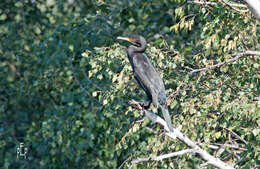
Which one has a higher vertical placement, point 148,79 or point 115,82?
point 148,79

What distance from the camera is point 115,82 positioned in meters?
5.77

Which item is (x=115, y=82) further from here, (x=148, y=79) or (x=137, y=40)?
(x=148, y=79)

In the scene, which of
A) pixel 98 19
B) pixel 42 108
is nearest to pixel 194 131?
pixel 98 19

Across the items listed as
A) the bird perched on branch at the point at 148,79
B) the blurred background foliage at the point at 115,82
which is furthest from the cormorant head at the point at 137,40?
the blurred background foliage at the point at 115,82

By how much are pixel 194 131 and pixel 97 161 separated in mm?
1826

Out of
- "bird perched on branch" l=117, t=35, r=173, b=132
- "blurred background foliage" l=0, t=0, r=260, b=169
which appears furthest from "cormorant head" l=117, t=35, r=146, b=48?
"blurred background foliage" l=0, t=0, r=260, b=169

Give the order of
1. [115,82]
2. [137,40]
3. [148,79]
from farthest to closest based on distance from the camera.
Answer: [115,82]
[137,40]
[148,79]

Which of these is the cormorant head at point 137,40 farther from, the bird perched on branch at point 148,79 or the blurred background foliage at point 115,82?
the blurred background foliage at point 115,82

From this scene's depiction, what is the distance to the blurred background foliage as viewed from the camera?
4.61m

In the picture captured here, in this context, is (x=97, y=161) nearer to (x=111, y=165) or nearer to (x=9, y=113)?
(x=111, y=165)

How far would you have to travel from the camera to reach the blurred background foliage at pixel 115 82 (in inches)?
181

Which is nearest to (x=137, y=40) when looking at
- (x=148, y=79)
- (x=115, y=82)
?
(x=115, y=82)

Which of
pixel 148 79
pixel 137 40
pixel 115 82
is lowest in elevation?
pixel 115 82

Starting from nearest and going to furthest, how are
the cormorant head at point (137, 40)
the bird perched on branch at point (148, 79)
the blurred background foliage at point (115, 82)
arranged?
the blurred background foliage at point (115, 82), the bird perched on branch at point (148, 79), the cormorant head at point (137, 40)
